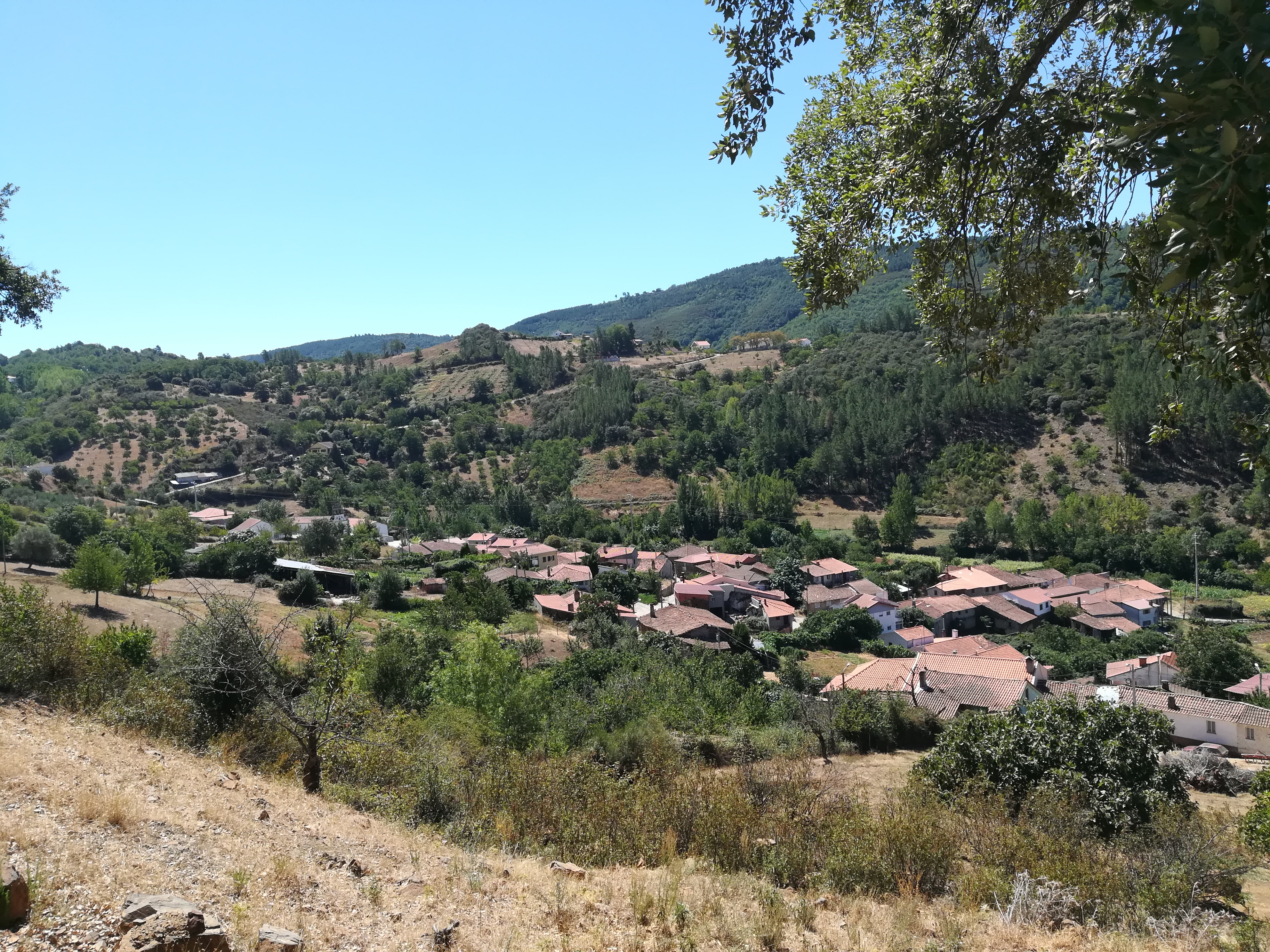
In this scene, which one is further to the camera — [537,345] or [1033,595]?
[537,345]

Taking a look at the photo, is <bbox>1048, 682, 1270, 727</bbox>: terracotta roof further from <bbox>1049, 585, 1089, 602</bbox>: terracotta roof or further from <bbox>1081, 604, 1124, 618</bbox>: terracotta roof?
<bbox>1049, 585, 1089, 602</bbox>: terracotta roof

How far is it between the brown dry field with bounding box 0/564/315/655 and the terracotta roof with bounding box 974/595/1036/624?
38610mm

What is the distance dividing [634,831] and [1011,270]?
6740mm

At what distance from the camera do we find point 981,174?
4.88m

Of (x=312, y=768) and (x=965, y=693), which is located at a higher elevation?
(x=312, y=768)

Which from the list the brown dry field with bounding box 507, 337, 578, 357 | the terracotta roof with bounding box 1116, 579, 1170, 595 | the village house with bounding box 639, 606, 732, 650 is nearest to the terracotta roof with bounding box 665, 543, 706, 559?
the village house with bounding box 639, 606, 732, 650

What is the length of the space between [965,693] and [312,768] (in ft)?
79.1

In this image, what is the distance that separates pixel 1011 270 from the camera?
533 centimetres

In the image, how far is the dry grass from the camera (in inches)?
193

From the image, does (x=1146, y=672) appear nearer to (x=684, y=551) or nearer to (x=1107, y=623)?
(x=1107, y=623)

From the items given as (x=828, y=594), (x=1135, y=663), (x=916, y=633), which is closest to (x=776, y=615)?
(x=828, y=594)

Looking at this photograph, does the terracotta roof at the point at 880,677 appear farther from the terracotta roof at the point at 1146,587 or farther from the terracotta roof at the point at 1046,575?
the terracotta roof at the point at 1046,575

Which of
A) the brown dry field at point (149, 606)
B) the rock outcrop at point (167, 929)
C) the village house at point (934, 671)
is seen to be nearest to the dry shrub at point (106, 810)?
the rock outcrop at point (167, 929)

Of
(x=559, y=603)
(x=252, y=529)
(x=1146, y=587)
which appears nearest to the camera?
(x=559, y=603)
